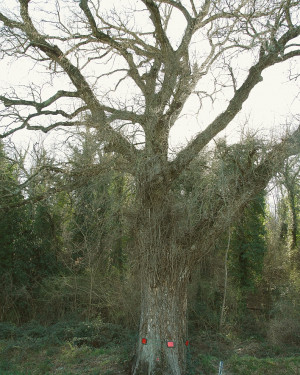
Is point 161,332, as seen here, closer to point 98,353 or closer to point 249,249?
point 98,353

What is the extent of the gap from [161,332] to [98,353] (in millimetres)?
2919

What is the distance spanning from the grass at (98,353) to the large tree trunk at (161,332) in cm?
62

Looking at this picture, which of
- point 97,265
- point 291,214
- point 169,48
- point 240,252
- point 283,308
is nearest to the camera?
point 169,48

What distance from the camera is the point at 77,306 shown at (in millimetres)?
15164

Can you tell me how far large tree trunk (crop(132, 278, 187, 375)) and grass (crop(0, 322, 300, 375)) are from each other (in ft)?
2.05

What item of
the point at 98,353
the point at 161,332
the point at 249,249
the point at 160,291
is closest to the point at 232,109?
the point at 160,291

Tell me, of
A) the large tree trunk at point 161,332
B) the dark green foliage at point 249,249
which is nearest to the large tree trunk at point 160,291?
the large tree trunk at point 161,332

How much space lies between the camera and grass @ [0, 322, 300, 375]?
351 inches

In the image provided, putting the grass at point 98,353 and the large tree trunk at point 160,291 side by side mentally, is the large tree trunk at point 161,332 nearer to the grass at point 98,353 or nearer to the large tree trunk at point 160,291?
the large tree trunk at point 160,291

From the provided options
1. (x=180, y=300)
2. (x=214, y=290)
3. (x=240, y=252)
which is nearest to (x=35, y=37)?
(x=180, y=300)

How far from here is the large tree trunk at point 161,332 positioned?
314 inches

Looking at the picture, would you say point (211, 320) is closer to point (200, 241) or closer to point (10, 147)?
point (200, 241)

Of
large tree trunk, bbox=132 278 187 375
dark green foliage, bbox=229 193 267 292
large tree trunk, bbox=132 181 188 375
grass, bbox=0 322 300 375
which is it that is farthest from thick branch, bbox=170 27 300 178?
dark green foliage, bbox=229 193 267 292

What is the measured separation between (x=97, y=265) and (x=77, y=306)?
1941 millimetres
